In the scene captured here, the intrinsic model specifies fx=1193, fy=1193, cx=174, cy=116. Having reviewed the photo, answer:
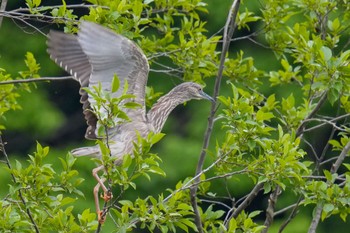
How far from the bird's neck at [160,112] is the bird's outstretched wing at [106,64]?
120 mm

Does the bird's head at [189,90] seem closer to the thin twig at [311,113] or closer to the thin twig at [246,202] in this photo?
the thin twig at [311,113]

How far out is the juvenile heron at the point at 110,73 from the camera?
590 centimetres

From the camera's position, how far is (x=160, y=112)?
667 cm

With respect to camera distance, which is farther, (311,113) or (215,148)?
(311,113)

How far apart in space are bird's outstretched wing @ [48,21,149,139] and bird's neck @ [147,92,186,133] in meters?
0.12

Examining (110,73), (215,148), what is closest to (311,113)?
(215,148)

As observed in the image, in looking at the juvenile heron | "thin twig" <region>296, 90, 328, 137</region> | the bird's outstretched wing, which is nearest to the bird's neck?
the juvenile heron

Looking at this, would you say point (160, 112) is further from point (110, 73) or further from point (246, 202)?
point (246, 202)

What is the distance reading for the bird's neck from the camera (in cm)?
662

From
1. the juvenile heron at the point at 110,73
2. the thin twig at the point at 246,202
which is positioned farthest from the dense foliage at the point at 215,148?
the juvenile heron at the point at 110,73

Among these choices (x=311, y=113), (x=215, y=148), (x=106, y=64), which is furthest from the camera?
(x=311, y=113)

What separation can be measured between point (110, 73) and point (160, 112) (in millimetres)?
710

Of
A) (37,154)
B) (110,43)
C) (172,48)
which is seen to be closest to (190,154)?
(172,48)

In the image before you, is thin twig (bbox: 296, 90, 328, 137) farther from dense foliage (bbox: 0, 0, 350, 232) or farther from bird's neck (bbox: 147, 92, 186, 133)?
bird's neck (bbox: 147, 92, 186, 133)
